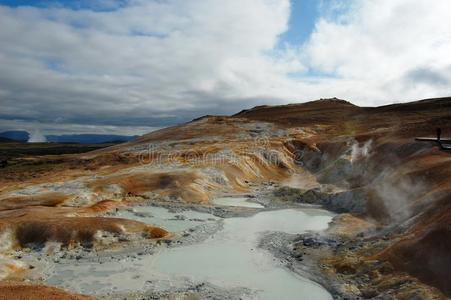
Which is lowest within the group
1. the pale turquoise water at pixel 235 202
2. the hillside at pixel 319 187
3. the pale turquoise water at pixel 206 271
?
the pale turquoise water at pixel 206 271

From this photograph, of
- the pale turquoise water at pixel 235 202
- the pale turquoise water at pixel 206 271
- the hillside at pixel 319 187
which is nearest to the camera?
the pale turquoise water at pixel 206 271

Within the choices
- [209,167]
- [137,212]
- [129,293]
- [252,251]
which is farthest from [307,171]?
[129,293]

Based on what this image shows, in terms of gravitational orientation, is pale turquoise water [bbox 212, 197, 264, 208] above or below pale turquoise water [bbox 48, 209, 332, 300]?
above

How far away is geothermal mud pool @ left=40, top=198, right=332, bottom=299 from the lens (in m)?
22.4

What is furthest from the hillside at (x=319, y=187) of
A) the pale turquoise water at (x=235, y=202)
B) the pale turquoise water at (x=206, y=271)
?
the pale turquoise water at (x=206, y=271)

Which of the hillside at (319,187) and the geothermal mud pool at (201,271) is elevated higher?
the hillside at (319,187)

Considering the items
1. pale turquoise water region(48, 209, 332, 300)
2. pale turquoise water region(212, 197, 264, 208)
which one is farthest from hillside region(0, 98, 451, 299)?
pale turquoise water region(48, 209, 332, 300)

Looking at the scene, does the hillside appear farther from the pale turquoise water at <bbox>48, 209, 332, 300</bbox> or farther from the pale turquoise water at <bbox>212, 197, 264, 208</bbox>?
the pale turquoise water at <bbox>48, 209, 332, 300</bbox>

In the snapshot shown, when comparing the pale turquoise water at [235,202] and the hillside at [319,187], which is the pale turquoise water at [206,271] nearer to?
the hillside at [319,187]

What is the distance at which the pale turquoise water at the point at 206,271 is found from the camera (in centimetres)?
2252

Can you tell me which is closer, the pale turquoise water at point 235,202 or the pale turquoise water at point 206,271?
the pale turquoise water at point 206,271

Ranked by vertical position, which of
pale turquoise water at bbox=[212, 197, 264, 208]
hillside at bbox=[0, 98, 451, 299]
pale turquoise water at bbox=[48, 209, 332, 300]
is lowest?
pale turquoise water at bbox=[48, 209, 332, 300]

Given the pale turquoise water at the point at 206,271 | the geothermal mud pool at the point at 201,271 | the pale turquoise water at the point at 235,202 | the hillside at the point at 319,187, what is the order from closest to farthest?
the geothermal mud pool at the point at 201,271 → the pale turquoise water at the point at 206,271 → the hillside at the point at 319,187 → the pale turquoise water at the point at 235,202

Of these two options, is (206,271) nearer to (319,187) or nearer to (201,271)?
(201,271)
